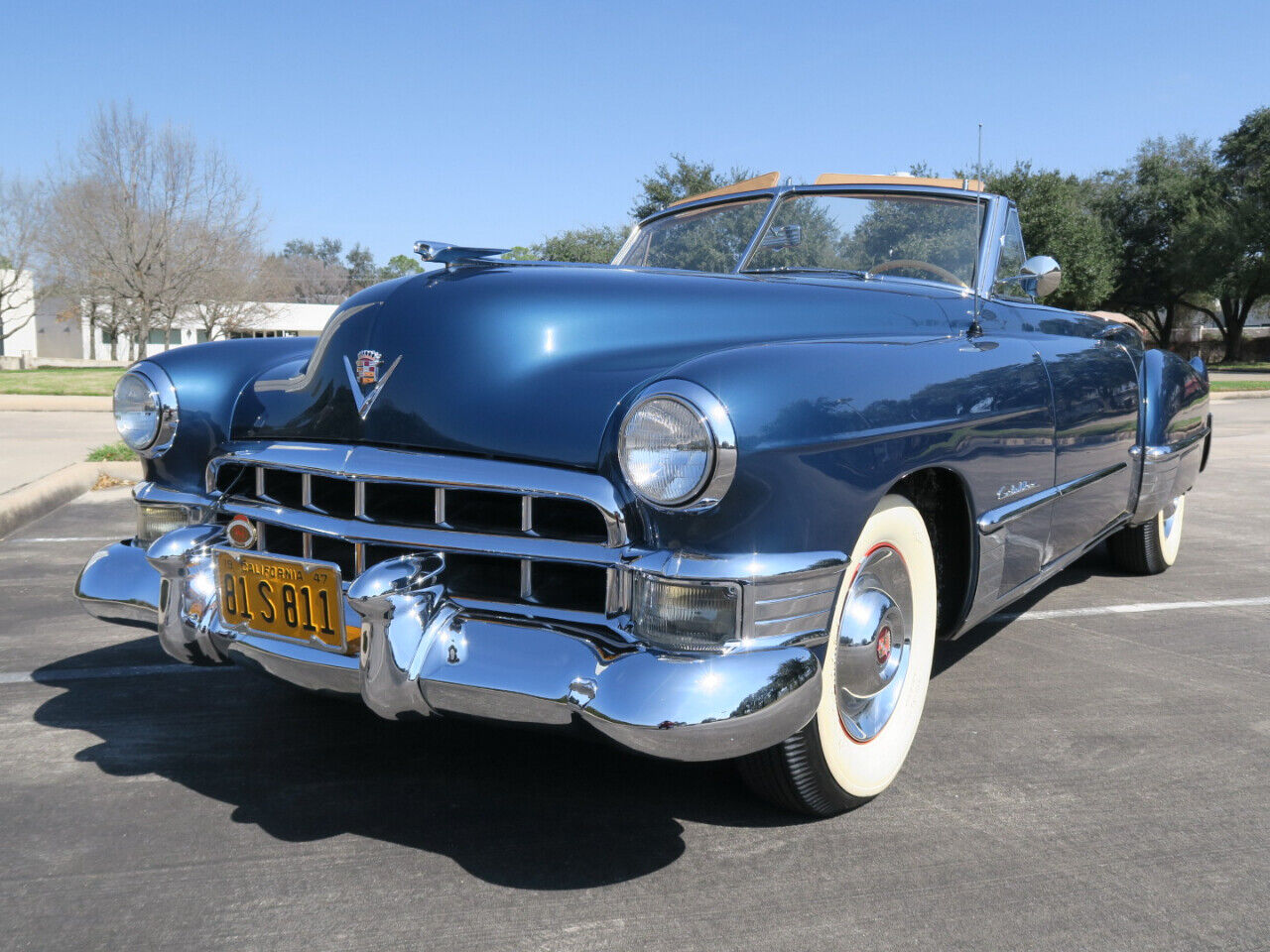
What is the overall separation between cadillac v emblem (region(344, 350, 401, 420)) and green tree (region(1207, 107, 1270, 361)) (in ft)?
112

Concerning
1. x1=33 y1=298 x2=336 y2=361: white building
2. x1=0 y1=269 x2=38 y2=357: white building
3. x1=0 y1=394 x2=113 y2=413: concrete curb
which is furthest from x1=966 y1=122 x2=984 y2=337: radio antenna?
x1=0 y1=269 x2=38 y2=357: white building

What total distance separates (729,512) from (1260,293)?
124 ft

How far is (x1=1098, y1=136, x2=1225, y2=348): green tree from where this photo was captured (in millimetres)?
36125

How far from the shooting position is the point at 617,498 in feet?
6.82

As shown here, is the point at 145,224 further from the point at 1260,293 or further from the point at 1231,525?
the point at 1260,293

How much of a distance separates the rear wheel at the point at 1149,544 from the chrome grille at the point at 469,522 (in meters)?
3.49

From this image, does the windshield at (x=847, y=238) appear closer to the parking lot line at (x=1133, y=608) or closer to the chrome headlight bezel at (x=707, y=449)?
the parking lot line at (x=1133, y=608)

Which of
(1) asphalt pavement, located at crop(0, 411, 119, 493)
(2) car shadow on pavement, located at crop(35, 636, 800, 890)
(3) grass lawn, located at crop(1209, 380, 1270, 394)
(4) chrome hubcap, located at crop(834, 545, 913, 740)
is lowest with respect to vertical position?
(2) car shadow on pavement, located at crop(35, 636, 800, 890)

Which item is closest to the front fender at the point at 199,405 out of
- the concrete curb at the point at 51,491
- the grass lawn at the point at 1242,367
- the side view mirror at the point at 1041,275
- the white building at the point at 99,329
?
the side view mirror at the point at 1041,275

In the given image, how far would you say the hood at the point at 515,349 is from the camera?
7.40ft

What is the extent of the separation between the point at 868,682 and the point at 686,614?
63cm

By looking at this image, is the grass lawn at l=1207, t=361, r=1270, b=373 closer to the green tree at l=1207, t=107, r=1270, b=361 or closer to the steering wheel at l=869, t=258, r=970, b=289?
the green tree at l=1207, t=107, r=1270, b=361

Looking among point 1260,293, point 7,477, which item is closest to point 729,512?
point 7,477

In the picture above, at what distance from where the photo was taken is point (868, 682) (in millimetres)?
2459
